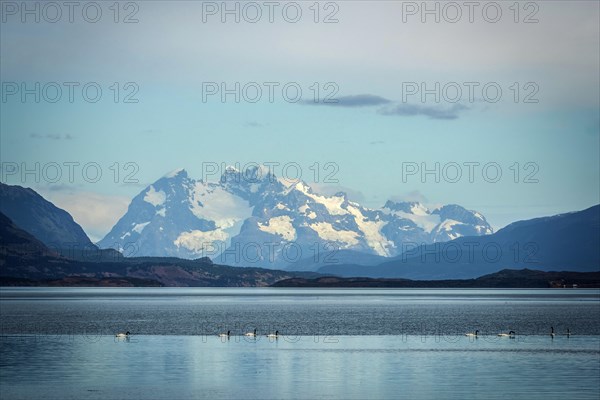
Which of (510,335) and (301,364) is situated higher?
(510,335)

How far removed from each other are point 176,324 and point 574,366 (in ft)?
334

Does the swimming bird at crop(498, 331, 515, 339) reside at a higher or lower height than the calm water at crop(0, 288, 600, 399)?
higher

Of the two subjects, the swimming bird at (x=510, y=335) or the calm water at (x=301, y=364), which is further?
the swimming bird at (x=510, y=335)

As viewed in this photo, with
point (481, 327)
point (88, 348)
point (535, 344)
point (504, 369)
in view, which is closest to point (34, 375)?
point (88, 348)

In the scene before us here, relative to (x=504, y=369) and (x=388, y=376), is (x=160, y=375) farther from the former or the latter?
(x=504, y=369)

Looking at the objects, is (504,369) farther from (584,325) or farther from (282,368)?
(584,325)

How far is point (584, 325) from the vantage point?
18450 centimetres

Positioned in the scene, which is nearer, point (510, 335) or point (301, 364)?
point (301, 364)

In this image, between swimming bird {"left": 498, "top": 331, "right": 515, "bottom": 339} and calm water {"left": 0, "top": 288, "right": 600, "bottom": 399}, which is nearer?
calm water {"left": 0, "top": 288, "right": 600, "bottom": 399}

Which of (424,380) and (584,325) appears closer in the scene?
(424,380)

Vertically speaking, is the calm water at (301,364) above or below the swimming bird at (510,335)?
below

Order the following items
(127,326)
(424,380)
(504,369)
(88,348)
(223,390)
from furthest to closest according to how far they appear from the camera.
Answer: (127,326)
(88,348)
(504,369)
(424,380)
(223,390)

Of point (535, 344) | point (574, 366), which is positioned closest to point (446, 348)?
point (535, 344)

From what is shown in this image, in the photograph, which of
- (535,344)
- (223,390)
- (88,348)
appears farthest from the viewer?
(535,344)
